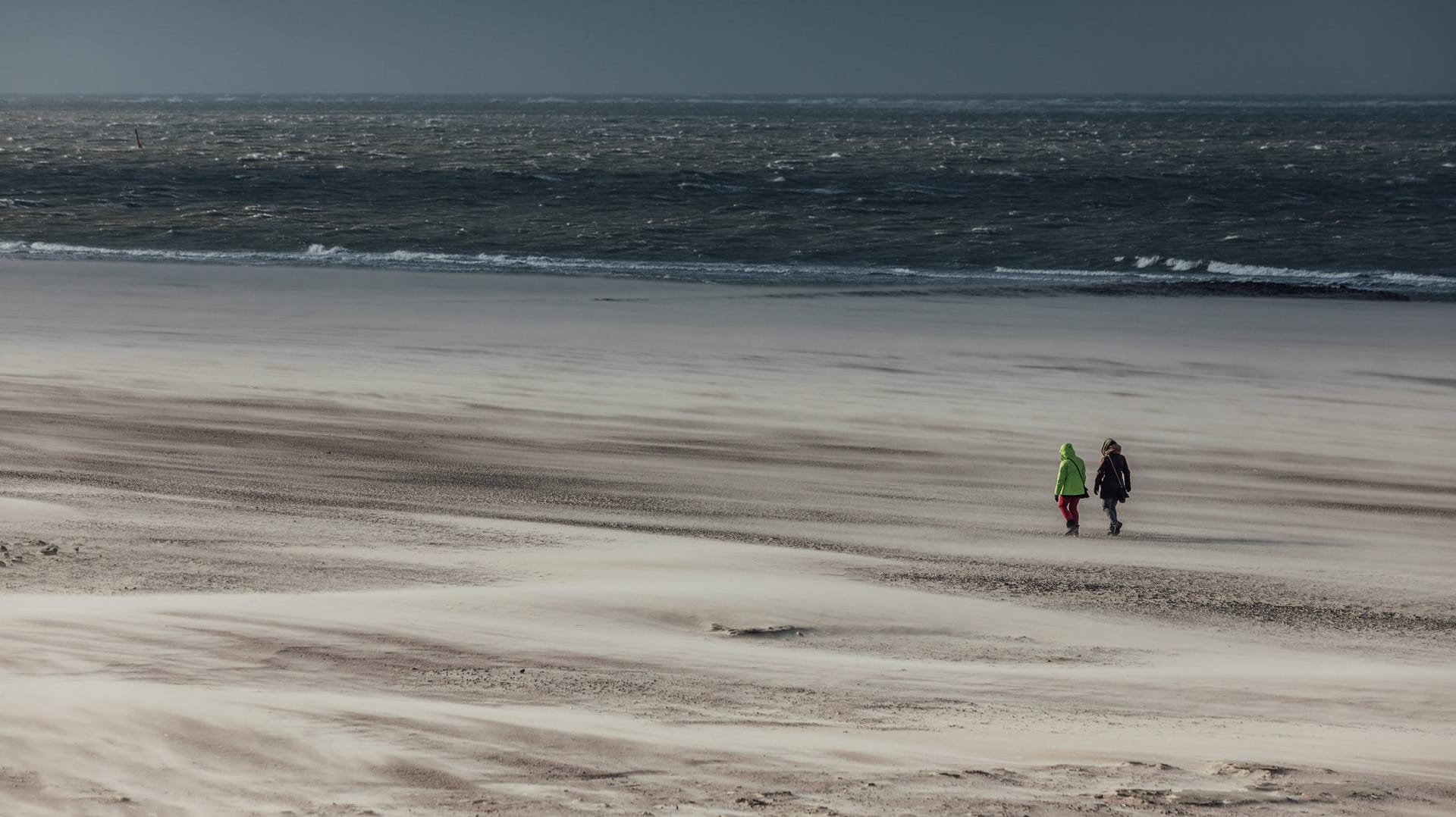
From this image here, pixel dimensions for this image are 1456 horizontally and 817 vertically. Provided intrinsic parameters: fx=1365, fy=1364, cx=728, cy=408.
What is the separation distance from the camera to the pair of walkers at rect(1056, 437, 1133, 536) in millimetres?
10188

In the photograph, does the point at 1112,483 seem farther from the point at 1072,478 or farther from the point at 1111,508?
the point at 1072,478

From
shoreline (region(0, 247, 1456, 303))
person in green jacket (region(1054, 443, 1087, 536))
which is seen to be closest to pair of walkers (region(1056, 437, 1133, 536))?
person in green jacket (region(1054, 443, 1087, 536))

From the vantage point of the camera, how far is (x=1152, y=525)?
10539mm

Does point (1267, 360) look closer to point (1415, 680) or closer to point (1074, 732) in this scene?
point (1415, 680)

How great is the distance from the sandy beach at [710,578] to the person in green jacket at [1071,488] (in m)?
0.30

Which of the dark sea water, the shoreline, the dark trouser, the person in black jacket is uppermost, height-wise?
the dark sea water

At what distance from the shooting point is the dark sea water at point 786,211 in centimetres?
3066

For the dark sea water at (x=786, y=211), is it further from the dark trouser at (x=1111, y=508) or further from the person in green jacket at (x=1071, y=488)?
the person in green jacket at (x=1071, y=488)

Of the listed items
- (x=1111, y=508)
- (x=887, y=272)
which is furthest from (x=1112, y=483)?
(x=887, y=272)

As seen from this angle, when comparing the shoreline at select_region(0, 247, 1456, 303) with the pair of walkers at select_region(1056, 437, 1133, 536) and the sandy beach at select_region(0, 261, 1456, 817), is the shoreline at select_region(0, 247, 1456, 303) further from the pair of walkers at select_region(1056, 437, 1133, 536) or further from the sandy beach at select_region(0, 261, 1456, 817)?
the pair of walkers at select_region(1056, 437, 1133, 536)

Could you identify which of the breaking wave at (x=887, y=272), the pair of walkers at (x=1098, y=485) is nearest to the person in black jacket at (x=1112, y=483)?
the pair of walkers at (x=1098, y=485)

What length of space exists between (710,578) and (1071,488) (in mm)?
3330

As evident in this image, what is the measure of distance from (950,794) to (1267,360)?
14.7m

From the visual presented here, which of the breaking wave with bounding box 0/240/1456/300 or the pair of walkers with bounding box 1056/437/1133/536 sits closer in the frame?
the pair of walkers with bounding box 1056/437/1133/536
